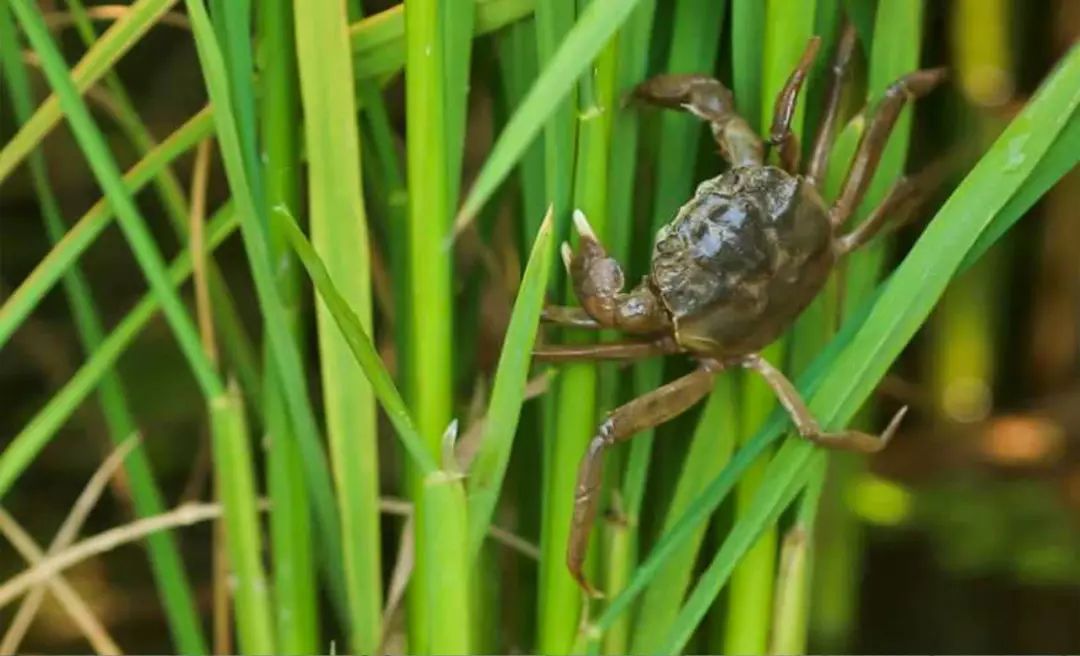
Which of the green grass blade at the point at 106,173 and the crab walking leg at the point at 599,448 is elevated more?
the green grass blade at the point at 106,173

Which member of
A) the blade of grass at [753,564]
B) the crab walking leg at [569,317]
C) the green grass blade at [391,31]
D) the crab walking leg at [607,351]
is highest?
the green grass blade at [391,31]

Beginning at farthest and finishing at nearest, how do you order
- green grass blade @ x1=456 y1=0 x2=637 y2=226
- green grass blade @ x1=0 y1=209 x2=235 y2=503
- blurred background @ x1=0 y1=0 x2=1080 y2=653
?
1. blurred background @ x1=0 y1=0 x2=1080 y2=653
2. green grass blade @ x1=0 y1=209 x2=235 y2=503
3. green grass blade @ x1=456 y1=0 x2=637 y2=226

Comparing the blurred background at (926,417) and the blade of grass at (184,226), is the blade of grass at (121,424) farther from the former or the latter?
the blurred background at (926,417)

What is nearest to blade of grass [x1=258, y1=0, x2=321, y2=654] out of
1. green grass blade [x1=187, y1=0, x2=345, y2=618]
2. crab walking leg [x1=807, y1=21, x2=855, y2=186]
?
green grass blade [x1=187, y1=0, x2=345, y2=618]

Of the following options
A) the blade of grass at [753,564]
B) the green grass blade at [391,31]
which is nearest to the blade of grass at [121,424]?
the green grass blade at [391,31]

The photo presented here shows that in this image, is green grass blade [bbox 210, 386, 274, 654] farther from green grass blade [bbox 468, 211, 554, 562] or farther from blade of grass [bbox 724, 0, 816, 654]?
blade of grass [bbox 724, 0, 816, 654]

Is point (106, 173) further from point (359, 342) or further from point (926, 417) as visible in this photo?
point (926, 417)

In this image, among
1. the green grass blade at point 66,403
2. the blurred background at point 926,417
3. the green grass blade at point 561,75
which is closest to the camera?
the green grass blade at point 561,75
